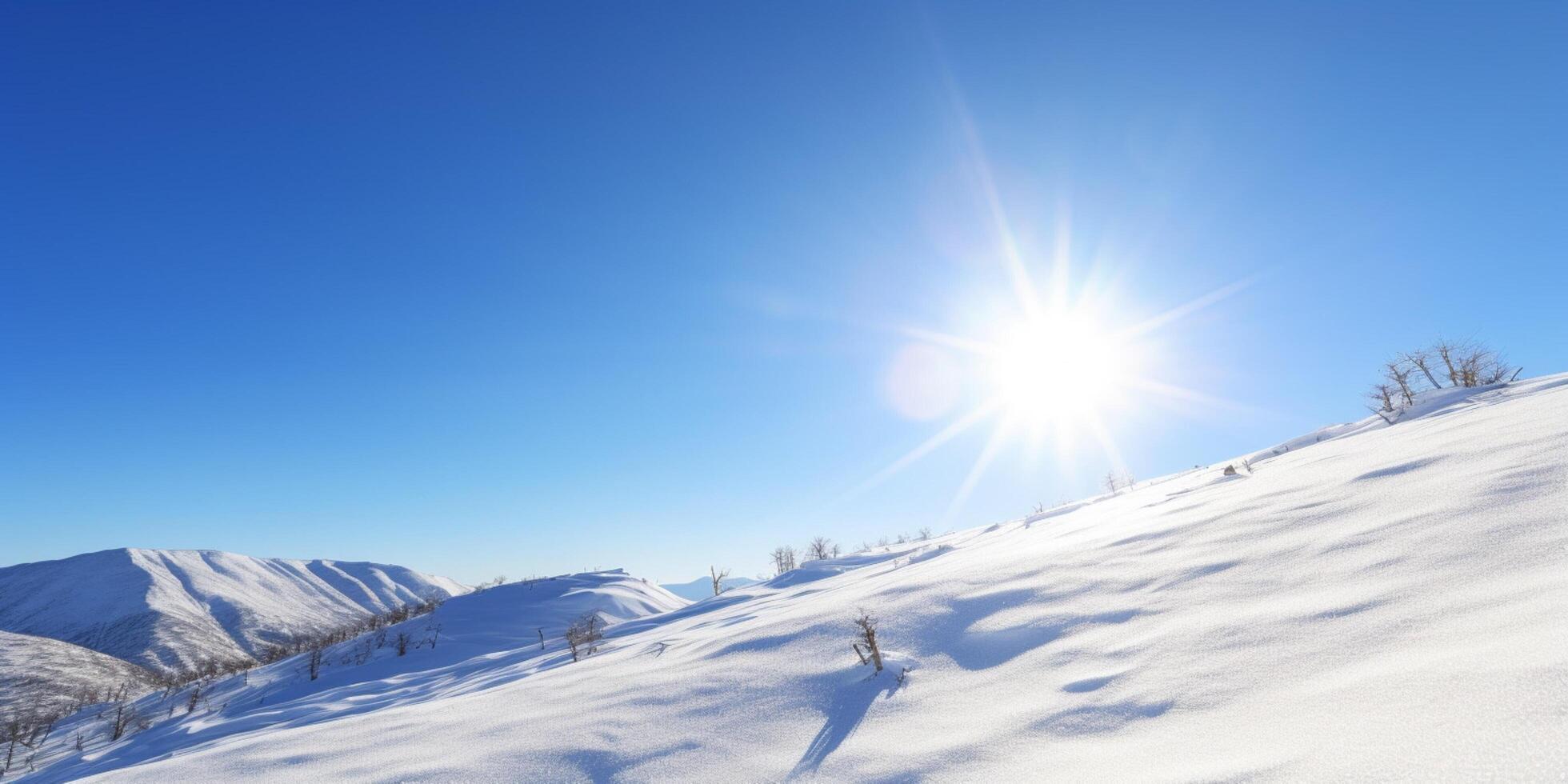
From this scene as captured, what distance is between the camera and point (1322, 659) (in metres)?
2.02

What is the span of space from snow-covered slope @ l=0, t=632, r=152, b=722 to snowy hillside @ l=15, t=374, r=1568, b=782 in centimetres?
3344

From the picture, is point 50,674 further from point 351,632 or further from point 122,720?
point 122,720

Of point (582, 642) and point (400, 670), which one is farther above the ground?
point (582, 642)

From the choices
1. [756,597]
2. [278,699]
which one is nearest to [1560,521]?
[756,597]

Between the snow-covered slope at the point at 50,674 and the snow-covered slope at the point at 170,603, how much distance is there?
42.7 meters

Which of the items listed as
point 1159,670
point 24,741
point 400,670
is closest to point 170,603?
point 24,741

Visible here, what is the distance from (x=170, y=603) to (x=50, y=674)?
262 ft

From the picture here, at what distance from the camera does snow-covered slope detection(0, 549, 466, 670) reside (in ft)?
262

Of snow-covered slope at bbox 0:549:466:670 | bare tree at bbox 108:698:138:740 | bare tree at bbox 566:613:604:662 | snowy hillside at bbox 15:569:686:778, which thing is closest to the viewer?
snowy hillside at bbox 15:569:686:778

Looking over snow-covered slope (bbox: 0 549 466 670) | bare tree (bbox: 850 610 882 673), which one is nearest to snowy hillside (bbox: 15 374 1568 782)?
bare tree (bbox: 850 610 882 673)

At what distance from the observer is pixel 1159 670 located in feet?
7.70

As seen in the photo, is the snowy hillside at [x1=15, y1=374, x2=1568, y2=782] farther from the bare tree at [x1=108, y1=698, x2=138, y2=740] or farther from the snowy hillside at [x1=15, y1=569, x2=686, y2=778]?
A: the bare tree at [x1=108, y1=698, x2=138, y2=740]

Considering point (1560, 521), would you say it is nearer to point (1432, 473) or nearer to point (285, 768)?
point (1432, 473)

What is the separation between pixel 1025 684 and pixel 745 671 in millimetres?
1611
